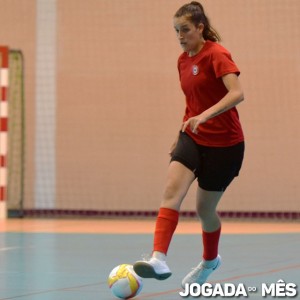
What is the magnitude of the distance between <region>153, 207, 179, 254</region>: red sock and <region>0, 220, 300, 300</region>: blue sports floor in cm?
32

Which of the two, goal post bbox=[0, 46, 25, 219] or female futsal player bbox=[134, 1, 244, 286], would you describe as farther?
goal post bbox=[0, 46, 25, 219]

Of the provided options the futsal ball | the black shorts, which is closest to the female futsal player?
the black shorts

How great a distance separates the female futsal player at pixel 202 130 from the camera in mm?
5555

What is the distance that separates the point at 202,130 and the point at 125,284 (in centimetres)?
97

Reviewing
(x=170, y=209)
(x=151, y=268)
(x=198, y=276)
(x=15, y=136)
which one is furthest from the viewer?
(x=15, y=136)

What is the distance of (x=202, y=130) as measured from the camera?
18.6ft

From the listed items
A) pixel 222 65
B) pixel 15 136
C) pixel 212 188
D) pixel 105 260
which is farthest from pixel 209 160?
pixel 15 136

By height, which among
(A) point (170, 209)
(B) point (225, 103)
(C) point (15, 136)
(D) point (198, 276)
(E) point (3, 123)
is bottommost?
(D) point (198, 276)

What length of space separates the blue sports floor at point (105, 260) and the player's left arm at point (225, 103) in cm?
98

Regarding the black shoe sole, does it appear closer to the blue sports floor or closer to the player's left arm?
the blue sports floor

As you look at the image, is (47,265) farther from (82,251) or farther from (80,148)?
(80,148)

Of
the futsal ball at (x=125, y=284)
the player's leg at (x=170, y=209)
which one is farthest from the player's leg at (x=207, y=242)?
the futsal ball at (x=125, y=284)

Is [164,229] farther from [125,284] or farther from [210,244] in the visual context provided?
[210,244]

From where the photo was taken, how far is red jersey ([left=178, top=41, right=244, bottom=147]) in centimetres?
564
